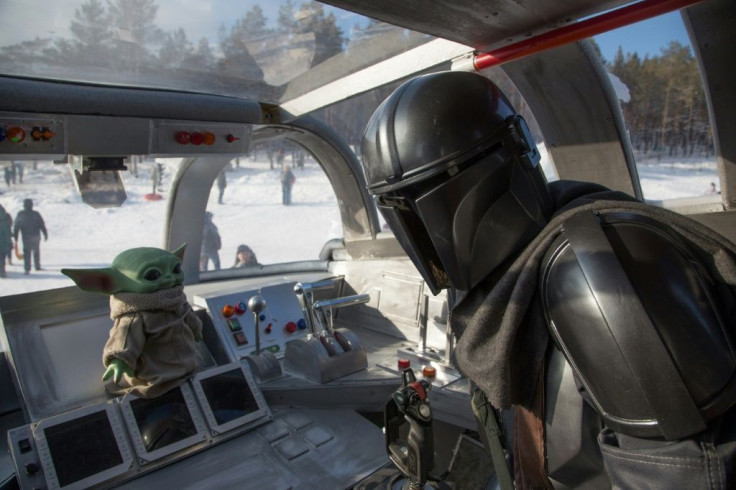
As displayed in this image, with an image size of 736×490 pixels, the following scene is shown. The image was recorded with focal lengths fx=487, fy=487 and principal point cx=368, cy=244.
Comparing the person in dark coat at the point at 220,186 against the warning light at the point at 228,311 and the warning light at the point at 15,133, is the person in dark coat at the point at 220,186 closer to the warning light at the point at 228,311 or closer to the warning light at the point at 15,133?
the warning light at the point at 228,311

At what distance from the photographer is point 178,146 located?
3266 millimetres

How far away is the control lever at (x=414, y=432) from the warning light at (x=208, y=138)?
246 centimetres

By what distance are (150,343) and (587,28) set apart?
2655 millimetres

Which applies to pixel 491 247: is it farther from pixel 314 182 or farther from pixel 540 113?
pixel 314 182

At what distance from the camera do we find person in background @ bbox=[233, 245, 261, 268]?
15.9ft

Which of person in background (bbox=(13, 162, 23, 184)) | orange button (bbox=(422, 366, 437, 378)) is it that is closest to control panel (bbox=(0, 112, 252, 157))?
person in background (bbox=(13, 162, 23, 184))

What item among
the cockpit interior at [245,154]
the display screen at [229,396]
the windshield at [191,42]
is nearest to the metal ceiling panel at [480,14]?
the cockpit interior at [245,154]

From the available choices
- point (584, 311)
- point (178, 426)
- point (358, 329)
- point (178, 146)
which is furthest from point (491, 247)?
point (358, 329)

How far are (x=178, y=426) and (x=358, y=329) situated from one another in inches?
71.1

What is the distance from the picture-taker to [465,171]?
1165 millimetres

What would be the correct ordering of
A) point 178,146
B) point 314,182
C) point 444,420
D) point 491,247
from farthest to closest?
1. point 314,182
2. point 178,146
3. point 444,420
4. point 491,247

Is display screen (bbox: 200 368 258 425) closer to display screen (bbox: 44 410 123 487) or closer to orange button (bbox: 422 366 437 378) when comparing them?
display screen (bbox: 44 410 123 487)

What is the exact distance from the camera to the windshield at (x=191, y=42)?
7.80 feet

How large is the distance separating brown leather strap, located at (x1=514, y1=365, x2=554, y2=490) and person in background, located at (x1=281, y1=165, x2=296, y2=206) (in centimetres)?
469
